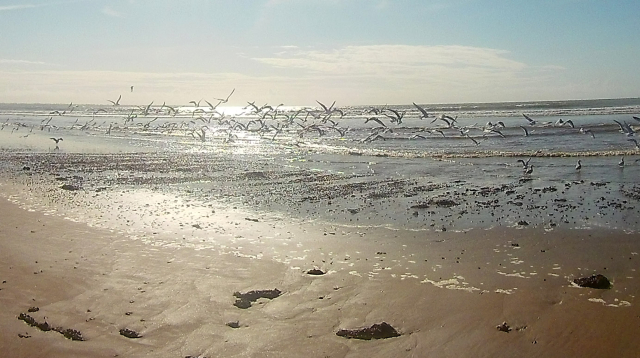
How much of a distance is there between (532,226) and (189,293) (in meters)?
6.80

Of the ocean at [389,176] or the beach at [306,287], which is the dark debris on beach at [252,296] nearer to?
the beach at [306,287]

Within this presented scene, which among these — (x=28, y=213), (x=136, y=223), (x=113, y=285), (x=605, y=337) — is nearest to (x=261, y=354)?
(x=113, y=285)

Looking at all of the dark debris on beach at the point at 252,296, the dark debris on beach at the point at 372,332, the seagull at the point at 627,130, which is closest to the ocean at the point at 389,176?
the seagull at the point at 627,130

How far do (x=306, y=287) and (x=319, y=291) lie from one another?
0.23 m

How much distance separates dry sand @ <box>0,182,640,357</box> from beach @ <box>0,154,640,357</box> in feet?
0.08

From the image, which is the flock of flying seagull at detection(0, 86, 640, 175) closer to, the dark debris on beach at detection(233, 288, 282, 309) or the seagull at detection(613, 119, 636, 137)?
the seagull at detection(613, 119, 636, 137)

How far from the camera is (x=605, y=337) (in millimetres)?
5832

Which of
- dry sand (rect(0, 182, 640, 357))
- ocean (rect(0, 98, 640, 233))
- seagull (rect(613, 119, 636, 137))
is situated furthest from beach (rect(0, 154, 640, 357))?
seagull (rect(613, 119, 636, 137))

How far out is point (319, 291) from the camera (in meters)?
7.23

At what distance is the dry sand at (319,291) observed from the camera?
18.8ft

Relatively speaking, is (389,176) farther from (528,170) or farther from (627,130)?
(627,130)

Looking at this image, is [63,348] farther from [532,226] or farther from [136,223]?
[532,226]

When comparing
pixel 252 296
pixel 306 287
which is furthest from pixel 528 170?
pixel 252 296

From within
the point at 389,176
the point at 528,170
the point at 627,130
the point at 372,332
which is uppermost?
the point at 627,130
